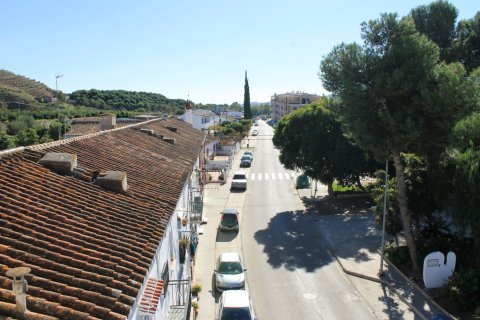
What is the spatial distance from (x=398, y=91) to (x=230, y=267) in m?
10.2

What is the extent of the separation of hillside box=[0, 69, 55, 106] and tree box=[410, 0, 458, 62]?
75350 millimetres

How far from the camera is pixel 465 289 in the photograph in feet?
48.0

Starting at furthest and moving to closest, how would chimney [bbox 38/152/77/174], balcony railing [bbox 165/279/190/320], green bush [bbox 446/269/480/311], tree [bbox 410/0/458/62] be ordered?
tree [bbox 410/0/458/62] < green bush [bbox 446/269/480/311] < balcony railing [bbox 165/279/190/320] < chimney [bbox 38/152/77/174]

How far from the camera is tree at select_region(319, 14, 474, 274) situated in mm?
16016

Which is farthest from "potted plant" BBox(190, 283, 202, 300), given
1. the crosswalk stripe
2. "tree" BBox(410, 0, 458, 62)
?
the crosswalk stripe

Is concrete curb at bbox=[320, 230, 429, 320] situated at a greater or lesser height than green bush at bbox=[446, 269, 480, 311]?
lesser

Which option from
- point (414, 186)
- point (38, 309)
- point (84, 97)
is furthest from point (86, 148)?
point (84, 97)

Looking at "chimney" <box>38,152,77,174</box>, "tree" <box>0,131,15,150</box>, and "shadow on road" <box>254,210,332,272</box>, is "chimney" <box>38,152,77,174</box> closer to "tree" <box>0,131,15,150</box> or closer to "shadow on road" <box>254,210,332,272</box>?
"shadow on road" <box>254,210,332,272</box>

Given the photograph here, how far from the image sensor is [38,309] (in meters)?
5.04

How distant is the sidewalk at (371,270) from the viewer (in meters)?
15.7

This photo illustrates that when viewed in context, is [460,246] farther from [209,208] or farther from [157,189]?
[209,208]

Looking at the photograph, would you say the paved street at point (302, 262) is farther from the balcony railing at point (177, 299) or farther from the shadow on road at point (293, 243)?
the balcony railing at point (177, 299)

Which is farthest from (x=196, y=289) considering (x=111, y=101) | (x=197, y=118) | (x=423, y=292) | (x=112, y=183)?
(x=111, y=101)

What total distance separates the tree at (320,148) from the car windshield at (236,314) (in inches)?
651
